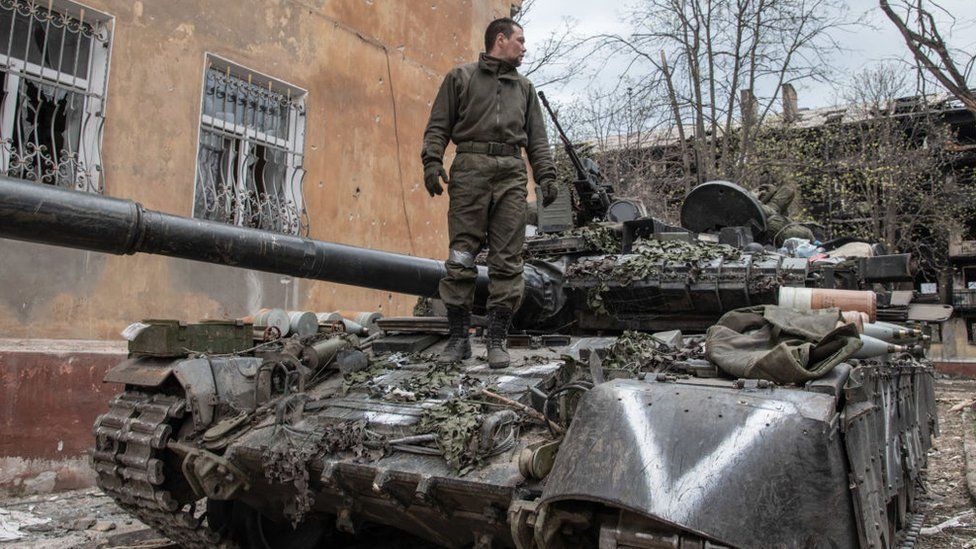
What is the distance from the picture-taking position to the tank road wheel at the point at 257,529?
15.2ft

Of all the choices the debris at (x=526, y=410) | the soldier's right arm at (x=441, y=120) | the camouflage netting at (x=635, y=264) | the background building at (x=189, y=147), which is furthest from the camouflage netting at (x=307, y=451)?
the background building at (x=189, y=147)

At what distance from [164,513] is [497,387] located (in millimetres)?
1941

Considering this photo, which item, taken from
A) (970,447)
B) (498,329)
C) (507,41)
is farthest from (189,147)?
(970,447)

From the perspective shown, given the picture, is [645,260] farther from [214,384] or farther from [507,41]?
[214,384]

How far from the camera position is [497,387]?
386 centimetres

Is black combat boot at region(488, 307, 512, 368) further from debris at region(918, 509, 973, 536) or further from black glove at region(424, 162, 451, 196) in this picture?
debris at region(918, 509, 973, 536)

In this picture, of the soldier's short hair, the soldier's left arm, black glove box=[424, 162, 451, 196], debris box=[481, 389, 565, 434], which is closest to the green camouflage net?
the soldier's left arm

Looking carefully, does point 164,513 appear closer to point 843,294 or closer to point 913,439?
point 843,294

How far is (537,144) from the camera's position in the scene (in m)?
4.86

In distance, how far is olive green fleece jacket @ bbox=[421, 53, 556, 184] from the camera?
4582mm

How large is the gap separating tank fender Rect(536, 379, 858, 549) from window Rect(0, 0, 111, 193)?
207 inches

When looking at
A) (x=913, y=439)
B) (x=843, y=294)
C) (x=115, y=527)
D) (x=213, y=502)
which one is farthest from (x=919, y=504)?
(x=115, y=527)

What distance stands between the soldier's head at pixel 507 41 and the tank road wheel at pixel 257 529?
3.00 m

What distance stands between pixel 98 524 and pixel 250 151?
3.77 metres
